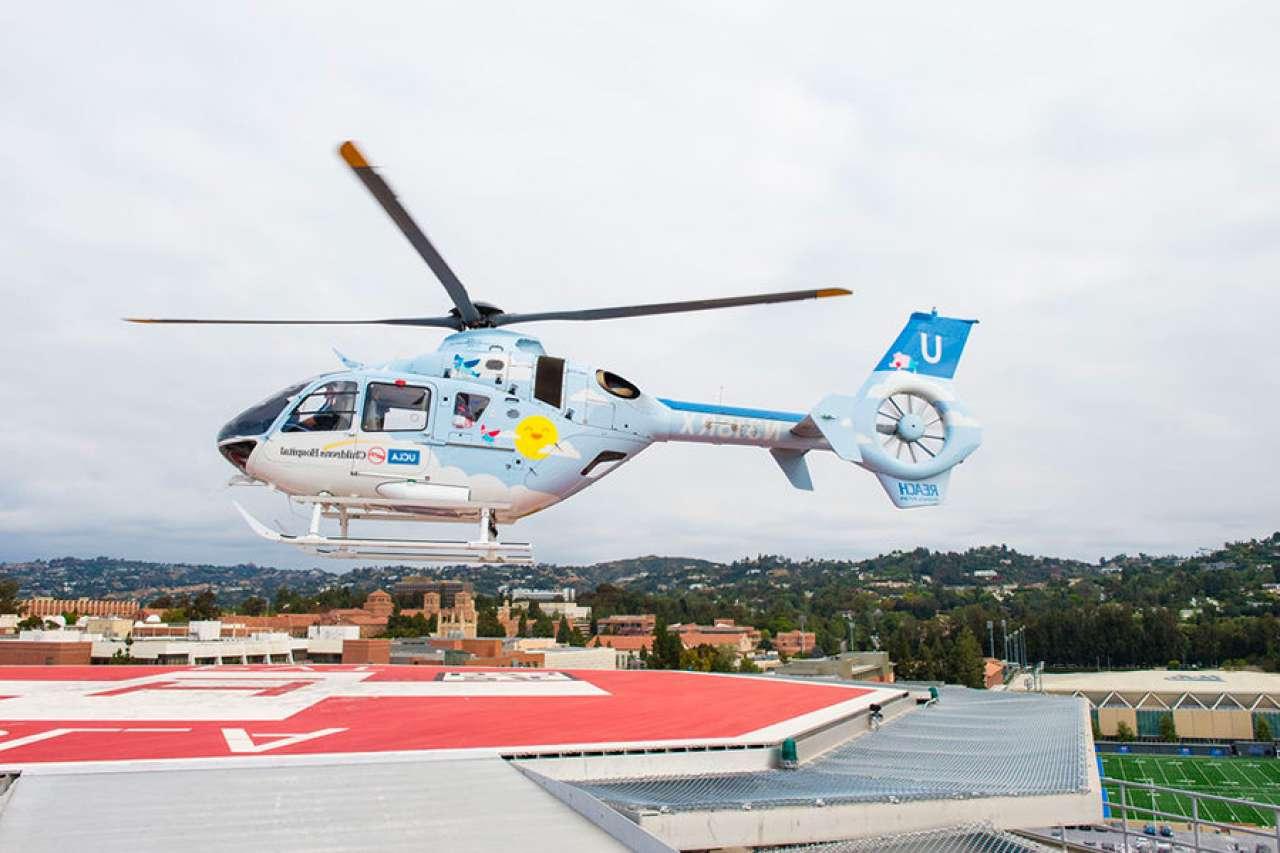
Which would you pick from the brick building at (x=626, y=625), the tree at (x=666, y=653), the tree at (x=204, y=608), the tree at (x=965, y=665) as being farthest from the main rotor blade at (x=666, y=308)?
the brick building at (x=626, y=625)

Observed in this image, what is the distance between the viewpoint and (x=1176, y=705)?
69250 millimetres

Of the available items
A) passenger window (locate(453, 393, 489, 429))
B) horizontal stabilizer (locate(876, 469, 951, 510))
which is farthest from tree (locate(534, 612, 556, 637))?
passenger window (locate(453, 393, 489, 429))

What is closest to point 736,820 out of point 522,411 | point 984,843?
point 984,843

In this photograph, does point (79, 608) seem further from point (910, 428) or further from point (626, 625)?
point (910, 428)

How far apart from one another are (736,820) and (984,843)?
2811 millimetres

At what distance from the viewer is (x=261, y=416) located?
17.7 meters

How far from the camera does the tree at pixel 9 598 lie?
3607 inches

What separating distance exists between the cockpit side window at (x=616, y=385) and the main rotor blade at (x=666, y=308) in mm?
1676

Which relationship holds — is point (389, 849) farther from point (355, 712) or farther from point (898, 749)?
point (898, 749)

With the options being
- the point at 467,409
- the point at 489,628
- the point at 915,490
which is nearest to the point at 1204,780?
the point at 915,490

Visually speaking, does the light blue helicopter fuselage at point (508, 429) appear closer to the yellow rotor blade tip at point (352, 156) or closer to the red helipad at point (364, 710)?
the red helipad at point (364, 710)

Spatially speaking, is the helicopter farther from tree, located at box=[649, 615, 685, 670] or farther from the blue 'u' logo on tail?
tree, located at box=[649, 615, 685, 670]

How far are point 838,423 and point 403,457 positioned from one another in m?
8.76

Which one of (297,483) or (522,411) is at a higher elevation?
(522,411)
